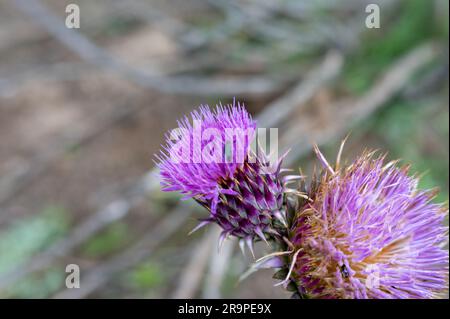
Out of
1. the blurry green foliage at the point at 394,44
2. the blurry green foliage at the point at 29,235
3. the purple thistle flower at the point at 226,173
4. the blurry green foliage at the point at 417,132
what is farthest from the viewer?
the blurry green foliage at the point at 394,44

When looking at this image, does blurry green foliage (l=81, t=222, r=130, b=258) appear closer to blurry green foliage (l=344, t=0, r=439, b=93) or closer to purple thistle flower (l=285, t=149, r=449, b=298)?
blurry green foliage (l=344, t=0, r=439, b=93)

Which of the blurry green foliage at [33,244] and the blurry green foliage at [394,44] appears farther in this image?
the blurry green foliage at [394,44]

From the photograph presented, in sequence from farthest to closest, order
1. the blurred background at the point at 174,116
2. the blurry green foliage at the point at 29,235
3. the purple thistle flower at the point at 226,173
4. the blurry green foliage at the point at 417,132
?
the blurry green foliage at the point at 29,235 < the blurry green foliage at the point at 417,132 < the blurred background at the point at 174,116 < the purple thistle flower at the point at 226,173

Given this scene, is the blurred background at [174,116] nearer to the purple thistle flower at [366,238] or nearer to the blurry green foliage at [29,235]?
the blurry green foliage at [29,235]

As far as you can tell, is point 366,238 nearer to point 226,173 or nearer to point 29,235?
point 226,173

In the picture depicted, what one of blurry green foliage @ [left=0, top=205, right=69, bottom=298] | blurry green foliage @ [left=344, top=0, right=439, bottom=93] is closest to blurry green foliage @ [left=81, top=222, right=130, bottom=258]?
blurry green foliage @ [left=0, top=205, right=69, bottom=298]

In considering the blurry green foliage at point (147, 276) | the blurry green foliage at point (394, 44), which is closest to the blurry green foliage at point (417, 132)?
the blurry green foliage at point (394, 44)

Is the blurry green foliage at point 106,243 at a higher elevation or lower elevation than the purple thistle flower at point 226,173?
higher

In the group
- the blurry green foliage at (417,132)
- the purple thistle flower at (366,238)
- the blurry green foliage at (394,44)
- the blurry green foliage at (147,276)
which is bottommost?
the purple thistle flower at (366,238)
